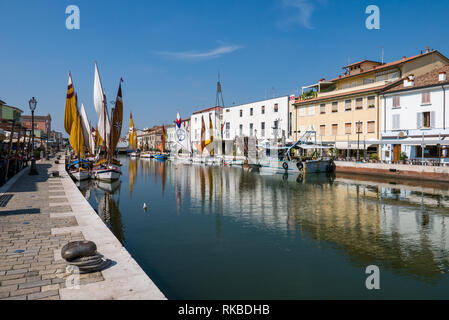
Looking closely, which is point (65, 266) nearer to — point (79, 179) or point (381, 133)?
point (79, 179)

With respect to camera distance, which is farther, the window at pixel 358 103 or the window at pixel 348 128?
the window at pixel 348 128

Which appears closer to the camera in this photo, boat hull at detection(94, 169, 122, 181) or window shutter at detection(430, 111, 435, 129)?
boat hull at detection(94, 169, 122, 181)

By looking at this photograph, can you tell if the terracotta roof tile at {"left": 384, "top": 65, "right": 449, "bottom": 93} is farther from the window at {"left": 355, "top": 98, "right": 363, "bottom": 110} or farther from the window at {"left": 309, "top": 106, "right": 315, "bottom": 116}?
the window at {"left": 309, "top": 106, "right": 315, "bottom": 116}

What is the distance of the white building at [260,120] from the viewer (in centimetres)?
5409

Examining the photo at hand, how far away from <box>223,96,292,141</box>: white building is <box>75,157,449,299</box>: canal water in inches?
1323

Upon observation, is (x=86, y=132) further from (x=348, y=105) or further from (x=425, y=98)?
(x=425, y=98)

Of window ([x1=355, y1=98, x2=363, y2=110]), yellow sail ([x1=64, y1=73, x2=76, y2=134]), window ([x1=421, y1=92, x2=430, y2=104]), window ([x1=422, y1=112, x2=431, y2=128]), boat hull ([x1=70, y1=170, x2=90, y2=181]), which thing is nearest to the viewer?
yellow sail ([x1=64, y1=73, x2=76, y2=134])

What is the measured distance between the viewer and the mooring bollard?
6.15 meters

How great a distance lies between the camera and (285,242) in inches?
439

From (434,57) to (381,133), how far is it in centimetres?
1259

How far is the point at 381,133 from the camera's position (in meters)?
38.5

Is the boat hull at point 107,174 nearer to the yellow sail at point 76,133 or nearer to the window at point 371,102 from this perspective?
the yellow sail at point 76,133

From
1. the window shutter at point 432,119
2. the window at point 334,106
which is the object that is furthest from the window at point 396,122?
the window at point 334,106

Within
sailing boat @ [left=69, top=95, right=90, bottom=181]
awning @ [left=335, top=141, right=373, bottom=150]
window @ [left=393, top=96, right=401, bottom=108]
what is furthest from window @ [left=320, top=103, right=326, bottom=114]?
sailing boat @ [left=69, top=95, right=90, bottom=181]
